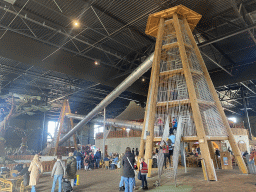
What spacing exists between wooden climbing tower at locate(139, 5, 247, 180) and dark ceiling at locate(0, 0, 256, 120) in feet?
4.63

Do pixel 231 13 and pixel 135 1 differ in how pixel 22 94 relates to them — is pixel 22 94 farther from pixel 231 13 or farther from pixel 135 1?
pixel 231 13

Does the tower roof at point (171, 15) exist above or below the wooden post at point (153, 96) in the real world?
above

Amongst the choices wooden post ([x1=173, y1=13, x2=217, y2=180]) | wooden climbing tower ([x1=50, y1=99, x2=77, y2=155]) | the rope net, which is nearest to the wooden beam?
the rope net

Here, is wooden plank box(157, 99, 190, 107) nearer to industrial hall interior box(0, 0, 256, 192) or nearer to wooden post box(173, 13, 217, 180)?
industrial hall interior box(0, 0, 256, 192)

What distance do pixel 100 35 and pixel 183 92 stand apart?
744cm

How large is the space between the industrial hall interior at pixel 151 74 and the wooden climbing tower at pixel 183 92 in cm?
4

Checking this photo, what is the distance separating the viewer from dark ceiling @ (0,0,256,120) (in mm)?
10273

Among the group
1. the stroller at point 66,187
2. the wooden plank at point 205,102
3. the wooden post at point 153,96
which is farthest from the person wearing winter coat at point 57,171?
the wooden plank at point 205,102

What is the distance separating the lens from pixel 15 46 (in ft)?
40.6

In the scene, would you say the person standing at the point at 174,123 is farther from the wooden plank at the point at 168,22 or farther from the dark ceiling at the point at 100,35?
the dark ceiling at the point at 100,35

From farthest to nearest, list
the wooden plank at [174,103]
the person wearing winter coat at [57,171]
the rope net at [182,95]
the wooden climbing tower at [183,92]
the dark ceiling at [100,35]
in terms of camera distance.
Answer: the dark ceiling at [100,35], the rope net at [182,95], the wooden plank at [174,103], the wooden climbing tower at [183,92], the person wearing winter coat at [57,171]

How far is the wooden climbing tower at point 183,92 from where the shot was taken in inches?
293

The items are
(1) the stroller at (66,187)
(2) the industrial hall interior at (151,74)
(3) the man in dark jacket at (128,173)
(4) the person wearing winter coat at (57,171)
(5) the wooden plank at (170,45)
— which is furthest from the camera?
(5) the wooden plank at (170,45)

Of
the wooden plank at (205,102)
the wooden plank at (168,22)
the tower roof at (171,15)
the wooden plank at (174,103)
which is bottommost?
the wooden plank at (205,102)
